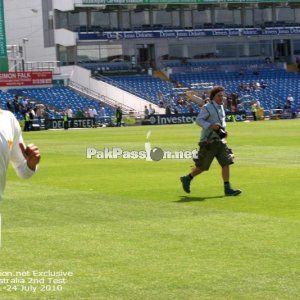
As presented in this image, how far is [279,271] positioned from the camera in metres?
10.3

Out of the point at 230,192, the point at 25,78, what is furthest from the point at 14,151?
the point at 25,78

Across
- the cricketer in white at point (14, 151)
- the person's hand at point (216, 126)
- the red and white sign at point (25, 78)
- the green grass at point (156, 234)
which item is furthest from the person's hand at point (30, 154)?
the red and white sign at point (25, 78)

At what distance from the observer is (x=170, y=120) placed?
71.6 m

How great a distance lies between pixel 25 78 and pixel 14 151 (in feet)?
233

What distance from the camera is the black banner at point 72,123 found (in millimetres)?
67500

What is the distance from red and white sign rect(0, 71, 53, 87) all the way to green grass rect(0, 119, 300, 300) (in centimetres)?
5281

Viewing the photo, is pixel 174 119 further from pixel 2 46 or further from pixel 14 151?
pixel 14 151

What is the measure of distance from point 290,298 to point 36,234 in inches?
207

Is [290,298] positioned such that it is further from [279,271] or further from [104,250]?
[104,250]

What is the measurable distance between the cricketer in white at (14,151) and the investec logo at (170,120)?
209ft

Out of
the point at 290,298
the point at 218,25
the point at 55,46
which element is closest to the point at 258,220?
the point at 290,298

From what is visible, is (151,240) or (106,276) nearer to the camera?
(106,276)

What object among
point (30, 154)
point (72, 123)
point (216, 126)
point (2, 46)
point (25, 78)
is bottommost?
point (72, 123)

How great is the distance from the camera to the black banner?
221 feet
